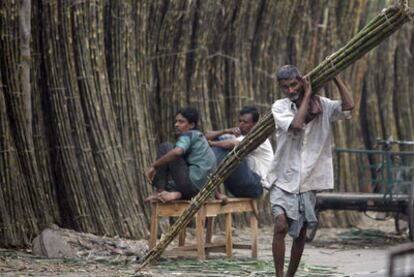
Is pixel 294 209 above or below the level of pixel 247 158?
below

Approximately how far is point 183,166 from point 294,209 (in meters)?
2.04

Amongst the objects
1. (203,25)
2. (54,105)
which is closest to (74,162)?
(54,105)

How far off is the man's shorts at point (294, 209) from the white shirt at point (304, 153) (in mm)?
53

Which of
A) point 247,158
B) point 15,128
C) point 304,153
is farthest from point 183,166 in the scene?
point 304,153

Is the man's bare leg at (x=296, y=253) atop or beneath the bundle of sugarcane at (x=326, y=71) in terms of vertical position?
beneath

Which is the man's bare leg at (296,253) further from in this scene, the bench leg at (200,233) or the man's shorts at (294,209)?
the bench leg at (200,233)

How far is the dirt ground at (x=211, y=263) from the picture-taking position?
9500 millimetres

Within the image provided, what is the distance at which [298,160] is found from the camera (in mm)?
8625

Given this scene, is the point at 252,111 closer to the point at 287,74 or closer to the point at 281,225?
the point at 287,74

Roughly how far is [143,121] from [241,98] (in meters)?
1.71

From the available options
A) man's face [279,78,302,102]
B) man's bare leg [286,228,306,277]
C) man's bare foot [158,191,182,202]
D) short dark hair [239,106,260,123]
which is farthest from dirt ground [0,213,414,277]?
man's face [279,78,302,102]

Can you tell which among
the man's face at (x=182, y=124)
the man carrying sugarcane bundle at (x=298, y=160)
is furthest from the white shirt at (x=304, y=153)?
the man's face at (x=182, y=124)

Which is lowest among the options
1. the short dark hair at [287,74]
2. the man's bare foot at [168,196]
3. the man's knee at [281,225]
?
the man's knee at [281,225]

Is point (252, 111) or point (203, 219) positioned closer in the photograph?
point (203, 219)
